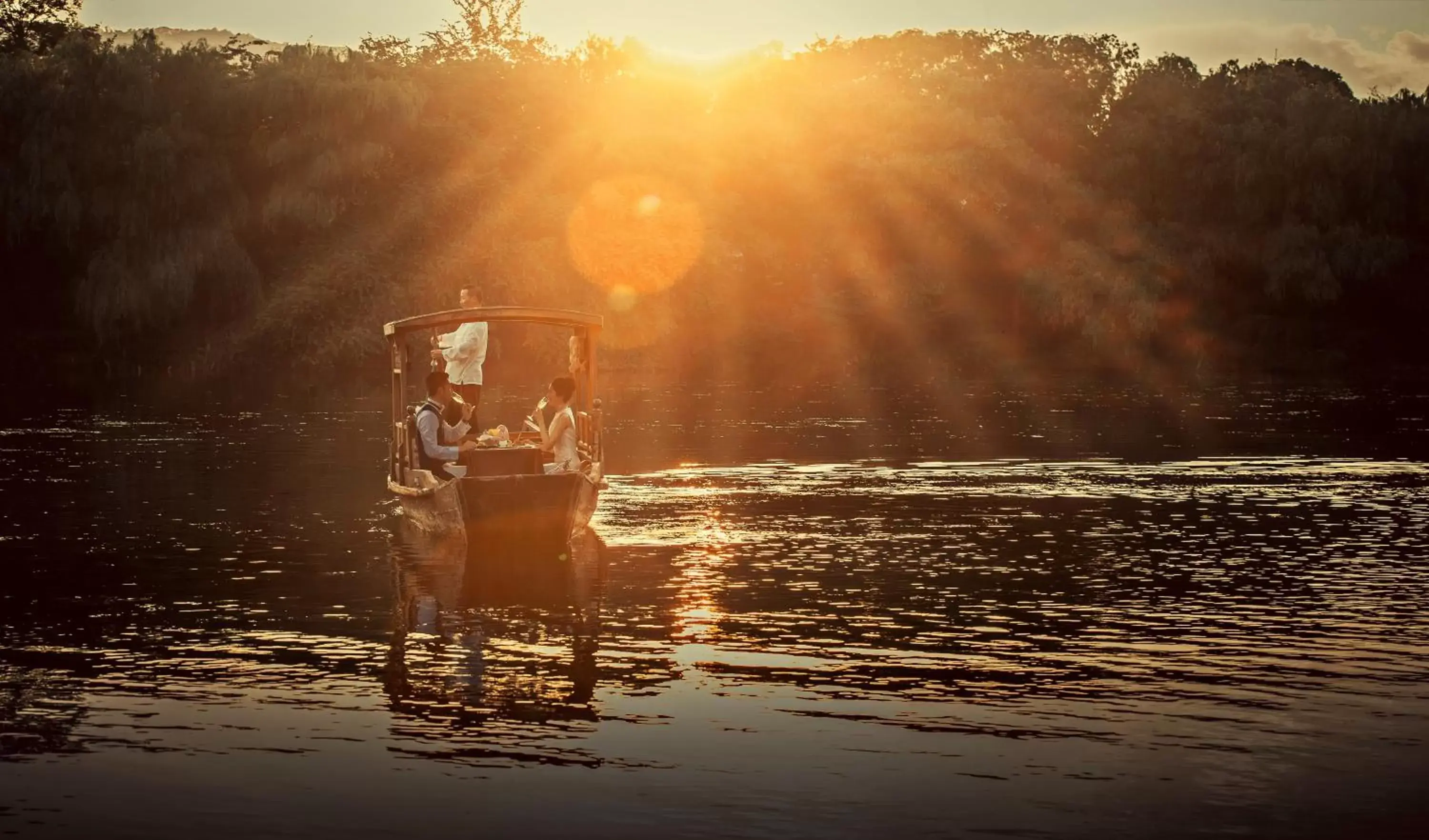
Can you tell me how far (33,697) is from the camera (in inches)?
428

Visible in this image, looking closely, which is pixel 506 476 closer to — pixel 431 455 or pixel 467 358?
pixel 431 455

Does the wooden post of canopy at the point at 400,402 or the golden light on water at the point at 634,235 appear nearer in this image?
the wooden post of canopy at the point at 400,402

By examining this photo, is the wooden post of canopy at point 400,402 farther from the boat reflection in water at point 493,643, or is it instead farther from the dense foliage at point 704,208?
the dense foliage at point 704,208

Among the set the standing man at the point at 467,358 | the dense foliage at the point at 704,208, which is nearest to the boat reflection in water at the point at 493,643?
the standing man at the point at 467,358

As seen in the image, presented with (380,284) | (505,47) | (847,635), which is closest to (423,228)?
(380,284)

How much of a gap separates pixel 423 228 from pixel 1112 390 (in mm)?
21188

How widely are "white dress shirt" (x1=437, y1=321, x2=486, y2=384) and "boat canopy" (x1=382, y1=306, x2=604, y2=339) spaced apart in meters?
1.66

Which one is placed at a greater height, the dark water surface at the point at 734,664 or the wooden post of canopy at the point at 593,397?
the wooden post of canopy at the point at 593,397

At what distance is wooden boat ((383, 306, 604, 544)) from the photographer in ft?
55.9

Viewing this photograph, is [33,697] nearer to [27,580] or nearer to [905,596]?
[27,580]

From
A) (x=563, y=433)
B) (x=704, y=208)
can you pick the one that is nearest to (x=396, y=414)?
(x=563, y=433)

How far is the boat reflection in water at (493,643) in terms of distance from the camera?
1012cm

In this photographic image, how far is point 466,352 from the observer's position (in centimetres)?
2211

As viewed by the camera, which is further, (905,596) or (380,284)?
(380,284)
